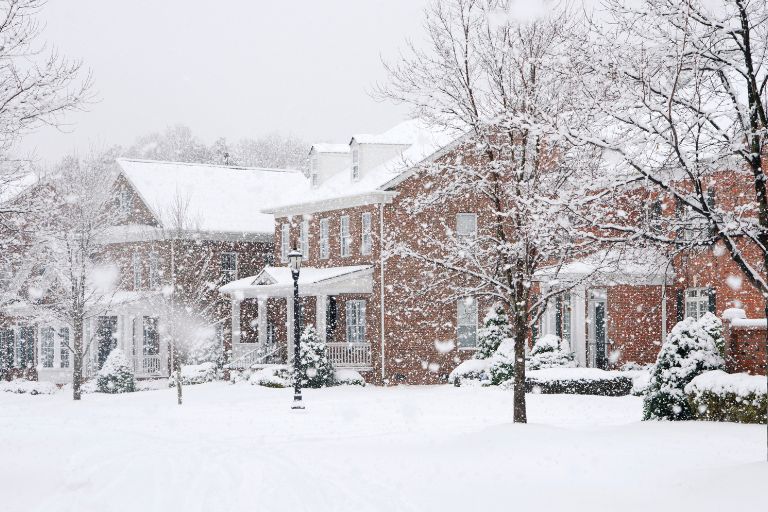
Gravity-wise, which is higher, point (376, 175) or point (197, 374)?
point (376, 175)

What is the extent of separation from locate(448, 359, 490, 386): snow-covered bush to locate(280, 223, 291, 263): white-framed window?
10811 mm

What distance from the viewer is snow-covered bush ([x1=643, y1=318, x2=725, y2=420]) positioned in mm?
17609

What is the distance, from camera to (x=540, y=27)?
17578 millimetres

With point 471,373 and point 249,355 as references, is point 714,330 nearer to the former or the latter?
point 471,373

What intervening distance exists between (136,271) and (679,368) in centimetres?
2994

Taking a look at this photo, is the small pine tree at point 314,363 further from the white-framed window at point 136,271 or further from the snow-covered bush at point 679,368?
the snow-covered bush at point 679,368

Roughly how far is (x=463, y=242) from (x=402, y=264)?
1675 cm

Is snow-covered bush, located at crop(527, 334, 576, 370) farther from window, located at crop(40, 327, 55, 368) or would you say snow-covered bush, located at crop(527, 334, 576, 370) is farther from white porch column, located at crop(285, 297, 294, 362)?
window, located at crop(40, 327, 55, 368)

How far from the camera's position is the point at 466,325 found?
3562 cm

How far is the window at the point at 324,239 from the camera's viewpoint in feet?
125

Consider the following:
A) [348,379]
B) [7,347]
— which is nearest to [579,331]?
[348,379]

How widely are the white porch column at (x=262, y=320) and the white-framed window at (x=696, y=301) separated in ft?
54.0

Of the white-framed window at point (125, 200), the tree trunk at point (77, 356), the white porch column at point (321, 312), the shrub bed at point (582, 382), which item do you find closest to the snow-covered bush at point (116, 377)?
the tree trunk at point (77, 356)

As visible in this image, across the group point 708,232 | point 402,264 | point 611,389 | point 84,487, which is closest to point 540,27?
point 708,232
